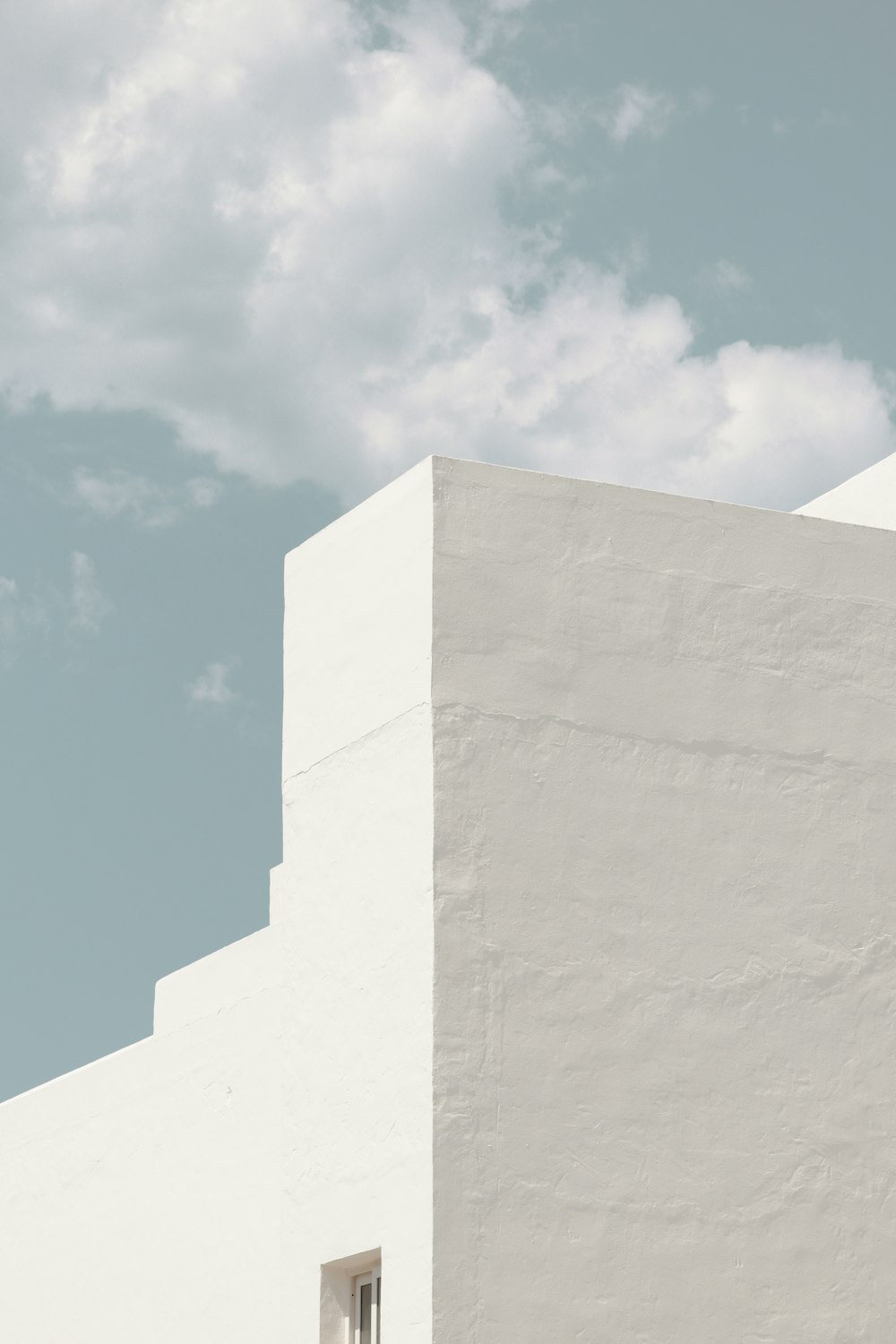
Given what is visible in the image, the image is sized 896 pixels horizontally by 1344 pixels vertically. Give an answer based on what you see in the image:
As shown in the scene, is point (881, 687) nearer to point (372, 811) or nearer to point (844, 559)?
point (844, 559)

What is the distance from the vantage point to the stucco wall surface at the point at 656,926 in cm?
863

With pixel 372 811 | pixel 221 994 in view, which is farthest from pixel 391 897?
pixel 221 994

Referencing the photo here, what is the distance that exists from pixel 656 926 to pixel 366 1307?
6.83 feet

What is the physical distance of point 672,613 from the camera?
9.61m

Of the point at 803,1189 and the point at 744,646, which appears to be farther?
the point at 744,646

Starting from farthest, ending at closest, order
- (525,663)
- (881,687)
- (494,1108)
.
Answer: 1. (881,687)
2. (525,663)
3. (494,1108)

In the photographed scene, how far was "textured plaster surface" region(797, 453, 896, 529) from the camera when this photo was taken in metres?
11.3

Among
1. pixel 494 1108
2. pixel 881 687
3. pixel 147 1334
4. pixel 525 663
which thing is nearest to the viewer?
pixel 494 1108

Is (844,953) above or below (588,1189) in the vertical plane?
above

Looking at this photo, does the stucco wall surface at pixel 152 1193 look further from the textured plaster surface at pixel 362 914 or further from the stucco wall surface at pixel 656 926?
the stucco wall surface at pixel 656 926

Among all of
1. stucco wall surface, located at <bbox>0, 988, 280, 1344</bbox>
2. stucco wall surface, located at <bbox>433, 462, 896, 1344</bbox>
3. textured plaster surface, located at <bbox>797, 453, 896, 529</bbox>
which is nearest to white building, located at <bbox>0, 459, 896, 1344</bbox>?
stucco wall surface, located at <bbox>433, 462, 896, 1344</bbox>

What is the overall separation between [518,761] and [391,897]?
81cm

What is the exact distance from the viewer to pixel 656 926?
9.15 m

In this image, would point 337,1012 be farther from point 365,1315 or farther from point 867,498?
point 867,498
